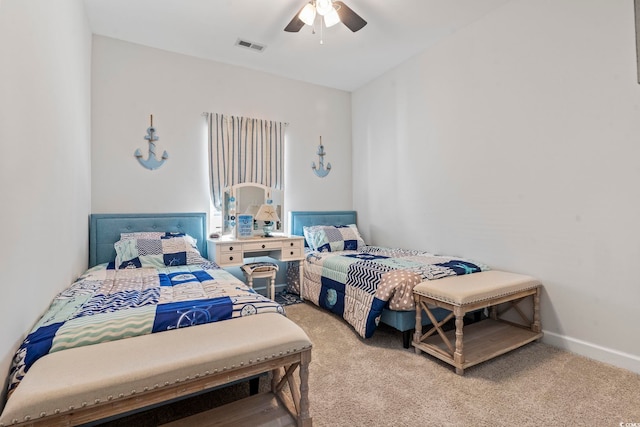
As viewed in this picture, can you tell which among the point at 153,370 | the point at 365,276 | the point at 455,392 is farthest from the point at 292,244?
the point at 153,370

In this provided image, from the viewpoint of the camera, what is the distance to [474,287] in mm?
2195

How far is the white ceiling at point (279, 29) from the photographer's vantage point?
2662mm

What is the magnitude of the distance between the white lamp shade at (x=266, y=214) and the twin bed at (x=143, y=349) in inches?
55.7

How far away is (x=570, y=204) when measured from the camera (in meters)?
2.33

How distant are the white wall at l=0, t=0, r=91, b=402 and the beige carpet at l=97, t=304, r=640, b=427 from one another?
829 millimetres

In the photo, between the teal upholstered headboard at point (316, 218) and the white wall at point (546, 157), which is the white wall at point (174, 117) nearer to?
the teal upholstered headboard at point (316, 218)

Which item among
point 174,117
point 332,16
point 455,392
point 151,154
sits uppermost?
point 332,16

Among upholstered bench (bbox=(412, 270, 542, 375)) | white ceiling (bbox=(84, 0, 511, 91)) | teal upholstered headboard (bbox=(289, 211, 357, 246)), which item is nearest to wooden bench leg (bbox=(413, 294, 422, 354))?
upholstered bench (bbox=(412, 270, 542, 375))

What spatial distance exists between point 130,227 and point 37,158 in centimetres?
170

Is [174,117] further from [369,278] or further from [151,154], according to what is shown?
[369,278]

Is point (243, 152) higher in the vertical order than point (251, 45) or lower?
lower

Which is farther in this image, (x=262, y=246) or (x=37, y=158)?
(x=262, y=246)

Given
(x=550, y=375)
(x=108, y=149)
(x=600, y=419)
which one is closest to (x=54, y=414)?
(x=600, y=419)

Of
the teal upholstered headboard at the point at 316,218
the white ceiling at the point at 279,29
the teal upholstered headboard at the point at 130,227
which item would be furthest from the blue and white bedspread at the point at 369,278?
the white ceiling at the point at 279,29
